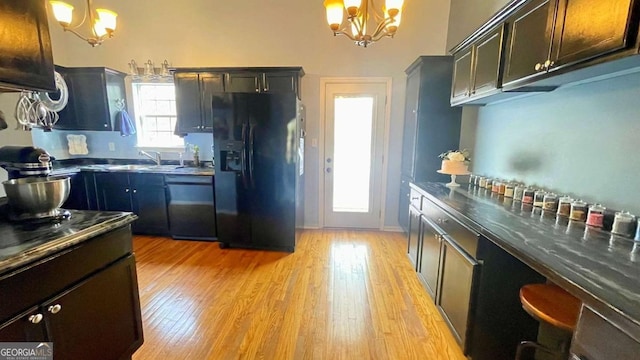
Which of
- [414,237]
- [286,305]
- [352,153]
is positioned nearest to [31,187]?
[286,305]

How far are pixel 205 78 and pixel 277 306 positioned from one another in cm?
305

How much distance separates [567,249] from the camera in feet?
4.12

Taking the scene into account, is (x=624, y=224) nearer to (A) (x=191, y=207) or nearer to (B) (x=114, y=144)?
(A) (x=191, y=207)

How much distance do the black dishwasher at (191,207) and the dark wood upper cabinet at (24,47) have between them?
7.40 ft

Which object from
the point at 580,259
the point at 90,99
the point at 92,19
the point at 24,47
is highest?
the point at 92,19

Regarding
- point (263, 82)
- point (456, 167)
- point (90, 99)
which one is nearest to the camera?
point (456, 167)

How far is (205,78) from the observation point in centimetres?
374

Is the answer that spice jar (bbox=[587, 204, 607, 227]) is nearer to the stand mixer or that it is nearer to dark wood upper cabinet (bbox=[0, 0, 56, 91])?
the stand mixer

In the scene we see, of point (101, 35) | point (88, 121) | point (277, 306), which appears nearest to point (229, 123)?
point (101, 35)

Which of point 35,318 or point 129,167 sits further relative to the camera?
point 129,167

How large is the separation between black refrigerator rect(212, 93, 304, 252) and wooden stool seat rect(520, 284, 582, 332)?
8.01 ft

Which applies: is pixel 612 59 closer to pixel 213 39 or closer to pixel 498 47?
pixel 498 47

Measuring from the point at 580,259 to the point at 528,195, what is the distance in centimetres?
108

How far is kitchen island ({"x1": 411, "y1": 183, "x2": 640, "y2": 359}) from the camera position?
33.2 inches
